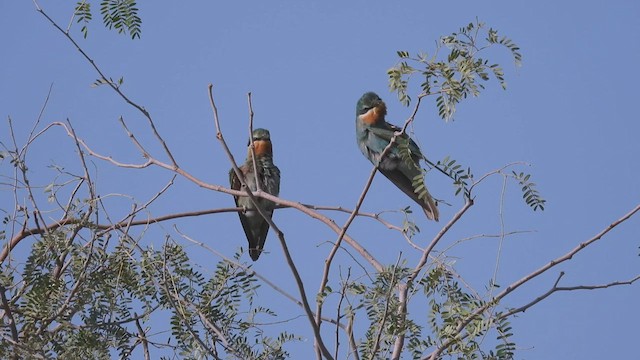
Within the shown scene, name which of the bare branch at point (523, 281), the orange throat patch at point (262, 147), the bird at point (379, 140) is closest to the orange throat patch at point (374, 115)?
the bird at point (379, 140)

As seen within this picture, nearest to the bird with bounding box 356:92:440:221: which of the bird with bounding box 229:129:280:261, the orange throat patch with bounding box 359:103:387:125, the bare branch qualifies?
the orange throat patch with bounding box 359:103:387:125

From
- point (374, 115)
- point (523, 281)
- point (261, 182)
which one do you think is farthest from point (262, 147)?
point (523, 281)

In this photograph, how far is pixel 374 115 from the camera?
7.64m

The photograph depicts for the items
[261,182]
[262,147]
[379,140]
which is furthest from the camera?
[262,147]

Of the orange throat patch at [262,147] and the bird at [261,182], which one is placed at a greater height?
the orange throat patch at [262,147]

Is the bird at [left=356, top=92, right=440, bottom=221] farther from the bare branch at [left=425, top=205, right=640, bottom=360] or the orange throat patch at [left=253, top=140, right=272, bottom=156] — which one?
the bare branch at [left=425, top=205, right=640, bottom=360]

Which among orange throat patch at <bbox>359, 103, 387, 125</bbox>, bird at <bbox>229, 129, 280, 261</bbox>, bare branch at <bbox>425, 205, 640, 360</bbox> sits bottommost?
bare branch at <bbox>425, 205, 640, 360</bbox>

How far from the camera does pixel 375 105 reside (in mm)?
7703

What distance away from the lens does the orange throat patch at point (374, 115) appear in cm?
762

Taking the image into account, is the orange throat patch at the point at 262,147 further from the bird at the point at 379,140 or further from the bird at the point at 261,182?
the bird at the point at 379,140

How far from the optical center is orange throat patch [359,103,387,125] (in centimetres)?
762

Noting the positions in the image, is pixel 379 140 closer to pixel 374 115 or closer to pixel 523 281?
pixel 374 115

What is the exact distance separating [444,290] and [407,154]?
55cm

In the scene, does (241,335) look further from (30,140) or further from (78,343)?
(30,140)
